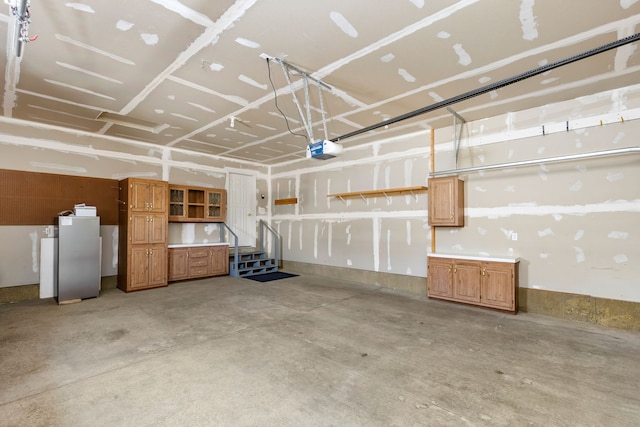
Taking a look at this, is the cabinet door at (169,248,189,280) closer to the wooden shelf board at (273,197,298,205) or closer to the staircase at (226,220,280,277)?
the staircase at (226,220,280,277)

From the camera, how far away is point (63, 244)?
4.91 metres

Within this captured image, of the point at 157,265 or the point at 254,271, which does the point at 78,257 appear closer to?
the point at 157,265

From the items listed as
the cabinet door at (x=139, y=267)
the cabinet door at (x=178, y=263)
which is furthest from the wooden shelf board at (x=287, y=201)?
the cabinet door at (x=139, y=267)

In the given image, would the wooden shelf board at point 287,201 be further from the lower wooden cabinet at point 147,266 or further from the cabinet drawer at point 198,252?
the lower wooden cabinet at point 147,266

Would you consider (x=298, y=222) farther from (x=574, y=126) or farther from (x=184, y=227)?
(x=574, y=126)

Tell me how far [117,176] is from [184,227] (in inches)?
68.0

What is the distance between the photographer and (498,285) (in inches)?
174

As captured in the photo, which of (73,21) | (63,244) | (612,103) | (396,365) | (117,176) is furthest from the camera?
(117,176)

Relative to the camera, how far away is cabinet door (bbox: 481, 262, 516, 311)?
14.2ft

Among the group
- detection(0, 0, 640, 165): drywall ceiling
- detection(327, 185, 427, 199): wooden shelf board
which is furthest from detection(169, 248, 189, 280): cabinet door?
detection(327, 185, 427, 199): wooden shelf board

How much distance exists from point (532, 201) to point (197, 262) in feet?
21.4

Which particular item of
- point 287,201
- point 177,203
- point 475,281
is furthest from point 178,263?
point 475,281

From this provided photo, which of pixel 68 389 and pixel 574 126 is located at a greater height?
pixel 574 126

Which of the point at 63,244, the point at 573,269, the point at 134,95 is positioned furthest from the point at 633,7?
the point at 63,244
